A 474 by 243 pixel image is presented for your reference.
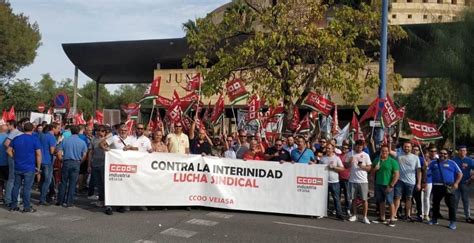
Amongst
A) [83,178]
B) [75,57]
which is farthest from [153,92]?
[75,57]

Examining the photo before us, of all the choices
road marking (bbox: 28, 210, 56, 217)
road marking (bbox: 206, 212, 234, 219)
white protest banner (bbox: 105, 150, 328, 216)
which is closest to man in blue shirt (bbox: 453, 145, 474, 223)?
white protest banner (bbox: 105, 150, 328, 216)

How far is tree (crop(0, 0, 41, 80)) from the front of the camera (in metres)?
42.0

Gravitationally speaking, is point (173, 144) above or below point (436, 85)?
below

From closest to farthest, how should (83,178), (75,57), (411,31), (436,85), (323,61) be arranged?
(83,178) → (323,61) → (411,31) → (75,57) → (436,85)

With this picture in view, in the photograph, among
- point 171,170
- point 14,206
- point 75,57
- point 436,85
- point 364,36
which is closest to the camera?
point 14,206

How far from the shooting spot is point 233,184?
11164mm

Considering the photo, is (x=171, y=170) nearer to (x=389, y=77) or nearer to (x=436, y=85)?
(x=389, y=77)

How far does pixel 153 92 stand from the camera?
16.5m

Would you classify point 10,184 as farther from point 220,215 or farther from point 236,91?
point 236,91

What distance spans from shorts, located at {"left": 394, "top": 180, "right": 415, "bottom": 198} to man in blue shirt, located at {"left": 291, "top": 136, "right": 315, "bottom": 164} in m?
1.79

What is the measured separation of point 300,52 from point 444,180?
6.56 metres

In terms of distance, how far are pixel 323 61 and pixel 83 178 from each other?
7643mm

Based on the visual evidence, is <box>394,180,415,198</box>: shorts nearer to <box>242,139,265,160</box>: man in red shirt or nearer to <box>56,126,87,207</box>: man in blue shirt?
<box>242,139,265,160</box>: man in red shirt

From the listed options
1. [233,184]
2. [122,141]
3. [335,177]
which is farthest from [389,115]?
[122,141]
